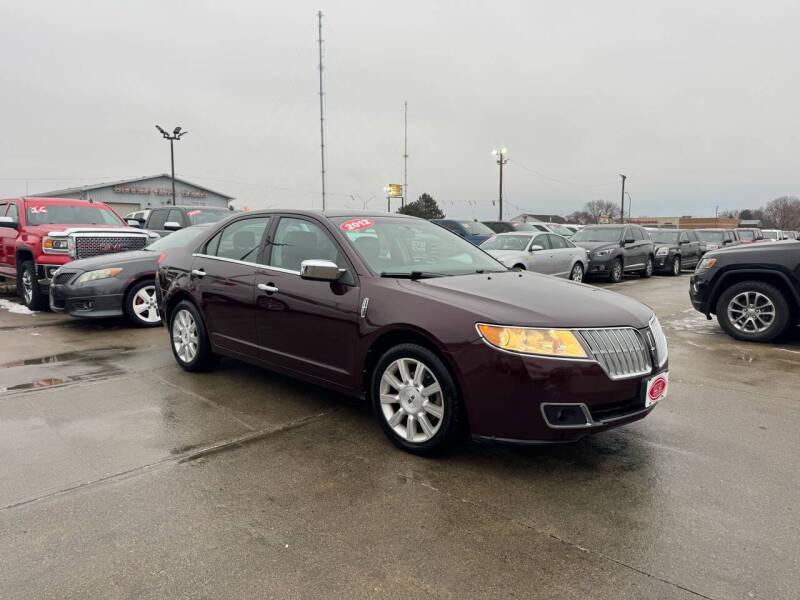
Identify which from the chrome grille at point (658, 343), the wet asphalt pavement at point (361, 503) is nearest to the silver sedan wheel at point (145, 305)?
the wet asphalt pavement at point (361, 503)

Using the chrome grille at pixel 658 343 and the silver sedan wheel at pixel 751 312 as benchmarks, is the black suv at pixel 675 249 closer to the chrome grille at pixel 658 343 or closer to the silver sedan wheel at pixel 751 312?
the silver sedan wheel at pixel 751 312

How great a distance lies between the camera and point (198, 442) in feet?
11.8

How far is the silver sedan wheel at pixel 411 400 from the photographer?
129 inches

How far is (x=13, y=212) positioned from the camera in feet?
32.0

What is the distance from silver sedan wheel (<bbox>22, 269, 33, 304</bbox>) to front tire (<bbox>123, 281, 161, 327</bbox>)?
2.94 metres

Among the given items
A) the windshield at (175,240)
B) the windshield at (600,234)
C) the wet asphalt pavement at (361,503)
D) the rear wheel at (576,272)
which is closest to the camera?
the wet asphalt pavement at (361,503)

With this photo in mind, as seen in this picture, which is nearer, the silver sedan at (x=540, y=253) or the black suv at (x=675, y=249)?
the silver sedan at (x=540, y=253)

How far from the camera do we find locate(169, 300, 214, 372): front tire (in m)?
5.03

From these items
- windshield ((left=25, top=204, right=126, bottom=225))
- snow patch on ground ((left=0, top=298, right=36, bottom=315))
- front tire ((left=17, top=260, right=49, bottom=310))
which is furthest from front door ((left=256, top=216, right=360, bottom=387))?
windshield ((left=25, top=204, right=126, bottom=225))

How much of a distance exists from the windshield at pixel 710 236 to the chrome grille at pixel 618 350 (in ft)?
66.3

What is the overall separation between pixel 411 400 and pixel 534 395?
2.62 feet

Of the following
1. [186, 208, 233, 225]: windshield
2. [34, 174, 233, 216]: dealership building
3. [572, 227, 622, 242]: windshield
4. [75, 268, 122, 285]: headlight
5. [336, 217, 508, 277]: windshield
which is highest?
[34, 174, 233, 216]: dealership building

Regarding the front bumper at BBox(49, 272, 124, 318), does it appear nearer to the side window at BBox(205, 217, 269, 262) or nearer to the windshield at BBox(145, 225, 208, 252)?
the windshield at BBox(145, 225, 208, 252)

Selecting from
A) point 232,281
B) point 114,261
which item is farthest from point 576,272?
point 232,281
